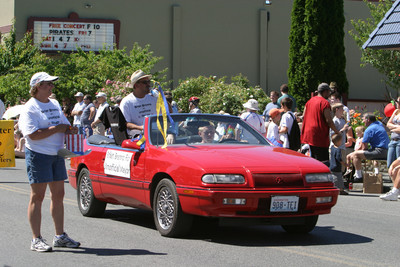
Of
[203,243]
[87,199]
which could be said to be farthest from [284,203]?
[87,199]

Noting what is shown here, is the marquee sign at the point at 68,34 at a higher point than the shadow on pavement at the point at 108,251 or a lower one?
higher

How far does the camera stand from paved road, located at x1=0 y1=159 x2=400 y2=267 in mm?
7492

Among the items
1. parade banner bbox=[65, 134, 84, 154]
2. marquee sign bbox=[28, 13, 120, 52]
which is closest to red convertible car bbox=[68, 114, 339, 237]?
parade banner bbox=[65, 134, 84, 154]

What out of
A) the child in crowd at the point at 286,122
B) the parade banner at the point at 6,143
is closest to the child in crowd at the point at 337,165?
the child in crowd at the point at 286,122

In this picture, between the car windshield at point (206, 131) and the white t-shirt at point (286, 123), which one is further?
the white t-shirt at point (286, 123)

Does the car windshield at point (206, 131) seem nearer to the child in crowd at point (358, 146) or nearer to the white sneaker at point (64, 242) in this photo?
the white sneaker at point (64, 242)

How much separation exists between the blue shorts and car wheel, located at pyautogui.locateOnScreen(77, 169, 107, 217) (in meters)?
2.54

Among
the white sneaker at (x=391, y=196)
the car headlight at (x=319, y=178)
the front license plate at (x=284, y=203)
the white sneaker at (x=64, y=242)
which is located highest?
the car headlight at (x=319, y=178)

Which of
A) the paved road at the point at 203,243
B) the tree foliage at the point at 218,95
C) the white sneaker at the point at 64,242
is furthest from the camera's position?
the tree foliage at the point at 218,95

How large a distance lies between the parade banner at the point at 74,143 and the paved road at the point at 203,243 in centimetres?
103

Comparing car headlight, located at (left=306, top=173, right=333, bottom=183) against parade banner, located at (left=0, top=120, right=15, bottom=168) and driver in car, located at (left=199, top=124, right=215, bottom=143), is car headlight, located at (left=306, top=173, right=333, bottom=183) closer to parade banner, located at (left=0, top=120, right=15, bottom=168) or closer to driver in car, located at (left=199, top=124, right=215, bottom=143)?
driver in car, located at (left=199, top=124, right=215, bottom=143)

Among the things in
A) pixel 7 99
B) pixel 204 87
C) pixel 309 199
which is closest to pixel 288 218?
pixel 309 199

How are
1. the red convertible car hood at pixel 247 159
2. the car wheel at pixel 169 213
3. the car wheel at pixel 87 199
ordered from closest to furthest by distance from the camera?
the red convertible car hood at pixel 247 159, the car wheel at pixel 169 213, the car wheel at pixel 87 199

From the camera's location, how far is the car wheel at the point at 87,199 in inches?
416
